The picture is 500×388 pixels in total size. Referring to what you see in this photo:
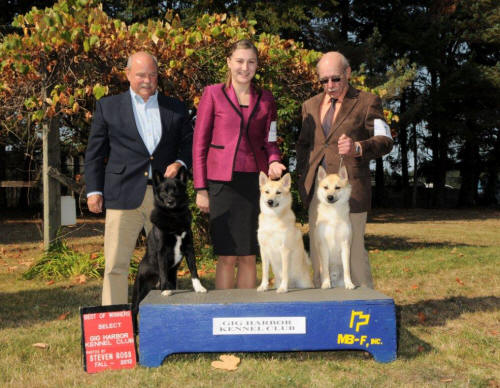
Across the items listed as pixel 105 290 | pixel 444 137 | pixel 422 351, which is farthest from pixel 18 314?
pixel 444 137

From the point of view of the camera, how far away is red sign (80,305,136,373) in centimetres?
363

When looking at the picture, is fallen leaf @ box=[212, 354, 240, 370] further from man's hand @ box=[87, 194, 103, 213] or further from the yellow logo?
man's hand @ box=[87, 194, 103, 213]

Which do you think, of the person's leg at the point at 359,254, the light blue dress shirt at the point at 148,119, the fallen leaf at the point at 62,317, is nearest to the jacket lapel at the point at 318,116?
the person's leg at the point at 359,254

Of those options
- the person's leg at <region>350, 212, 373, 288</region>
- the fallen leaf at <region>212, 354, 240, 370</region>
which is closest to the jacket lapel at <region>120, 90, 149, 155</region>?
the fallen leaf at <region>212, 354, 240, 370</region>

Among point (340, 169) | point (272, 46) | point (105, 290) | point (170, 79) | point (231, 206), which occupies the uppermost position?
point (272, 46)

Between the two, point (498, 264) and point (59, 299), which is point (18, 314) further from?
point (498, 264)

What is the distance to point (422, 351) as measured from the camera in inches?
160

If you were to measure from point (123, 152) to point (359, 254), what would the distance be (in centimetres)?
233

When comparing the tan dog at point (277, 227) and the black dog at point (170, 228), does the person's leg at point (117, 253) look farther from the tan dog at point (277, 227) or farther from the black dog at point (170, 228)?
the tan dog at point (277, 227)

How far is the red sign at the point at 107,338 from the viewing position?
143 inches

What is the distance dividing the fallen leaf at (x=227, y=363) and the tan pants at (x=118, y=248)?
1040 mm

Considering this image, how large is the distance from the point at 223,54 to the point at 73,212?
12.1ft

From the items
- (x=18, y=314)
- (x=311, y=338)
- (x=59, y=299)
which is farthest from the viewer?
(x=59, y=299)

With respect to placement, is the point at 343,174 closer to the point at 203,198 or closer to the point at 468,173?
the point at 203,198
